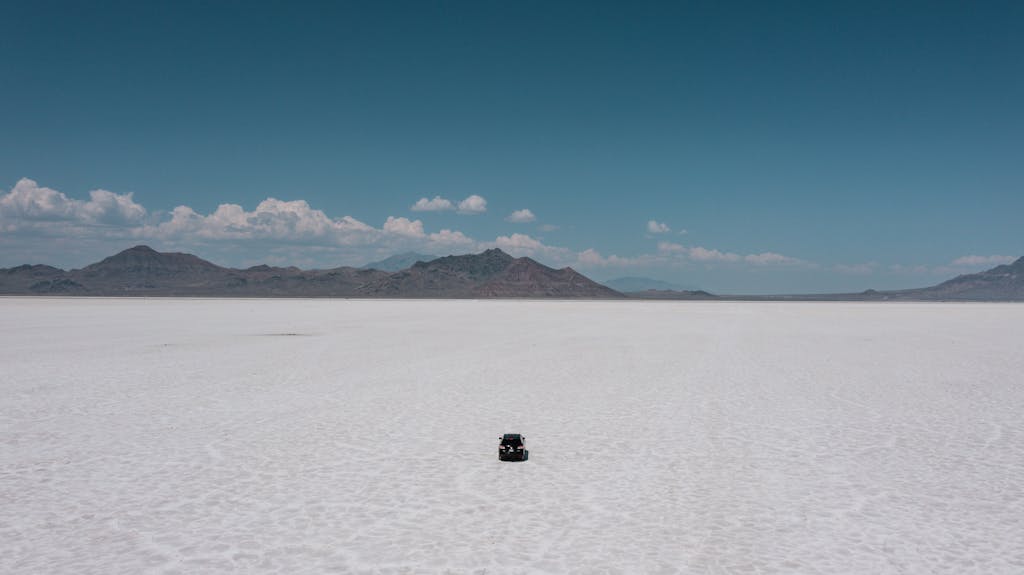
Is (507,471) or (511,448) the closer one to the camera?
(507,471)

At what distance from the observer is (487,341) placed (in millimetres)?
25578

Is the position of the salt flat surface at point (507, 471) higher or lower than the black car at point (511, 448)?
lower

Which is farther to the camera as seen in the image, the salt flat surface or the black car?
the black car

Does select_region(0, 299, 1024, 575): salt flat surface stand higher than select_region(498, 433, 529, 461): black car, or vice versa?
select_region(498, 433, 529, 461): black car

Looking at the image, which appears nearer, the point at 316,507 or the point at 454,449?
the point at 316,507

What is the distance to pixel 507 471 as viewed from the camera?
7.70m

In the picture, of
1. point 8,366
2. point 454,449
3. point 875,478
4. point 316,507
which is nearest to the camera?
point 316,507

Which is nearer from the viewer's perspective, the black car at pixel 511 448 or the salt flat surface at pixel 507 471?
the salt flat surface at pixel 507 471

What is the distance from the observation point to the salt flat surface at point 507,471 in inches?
215

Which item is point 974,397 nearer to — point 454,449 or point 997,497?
point 997,497

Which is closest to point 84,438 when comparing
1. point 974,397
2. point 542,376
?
point 542,376

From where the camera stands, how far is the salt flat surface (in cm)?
546

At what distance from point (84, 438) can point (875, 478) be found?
942 cm

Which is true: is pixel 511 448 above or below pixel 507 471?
above
